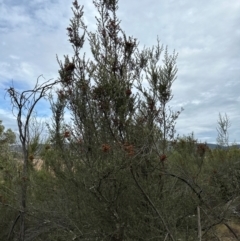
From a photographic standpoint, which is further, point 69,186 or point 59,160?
point 59,160

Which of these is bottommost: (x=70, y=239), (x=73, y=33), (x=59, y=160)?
(x=70, y=239)

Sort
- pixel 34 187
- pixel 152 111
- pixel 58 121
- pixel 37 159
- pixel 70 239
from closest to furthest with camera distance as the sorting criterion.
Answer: pixel 70 239 → pixel 152 111 → pixel 58 121 → pixel 34 187 → pixel 37 159

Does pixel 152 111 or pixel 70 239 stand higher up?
pixel 152 111

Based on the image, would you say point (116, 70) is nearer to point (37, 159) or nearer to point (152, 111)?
point (152, 111)

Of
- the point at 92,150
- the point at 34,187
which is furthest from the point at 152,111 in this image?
the point at 34,187

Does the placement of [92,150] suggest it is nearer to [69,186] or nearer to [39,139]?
[69,186]

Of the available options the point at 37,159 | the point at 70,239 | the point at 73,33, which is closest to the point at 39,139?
the point at 37,159

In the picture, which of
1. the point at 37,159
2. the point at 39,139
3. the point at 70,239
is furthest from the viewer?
the point at 39,139

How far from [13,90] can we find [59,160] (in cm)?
158

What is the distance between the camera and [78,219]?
16.7 feet

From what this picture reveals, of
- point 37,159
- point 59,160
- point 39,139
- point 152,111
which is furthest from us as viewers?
point 39,139

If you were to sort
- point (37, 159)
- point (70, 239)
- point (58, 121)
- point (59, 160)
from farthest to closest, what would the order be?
point (37, 159), point (58, 121), point (59, 160), point (70, 239)

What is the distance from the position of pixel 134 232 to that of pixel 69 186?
3.97 feet

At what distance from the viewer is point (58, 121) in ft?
20.6
